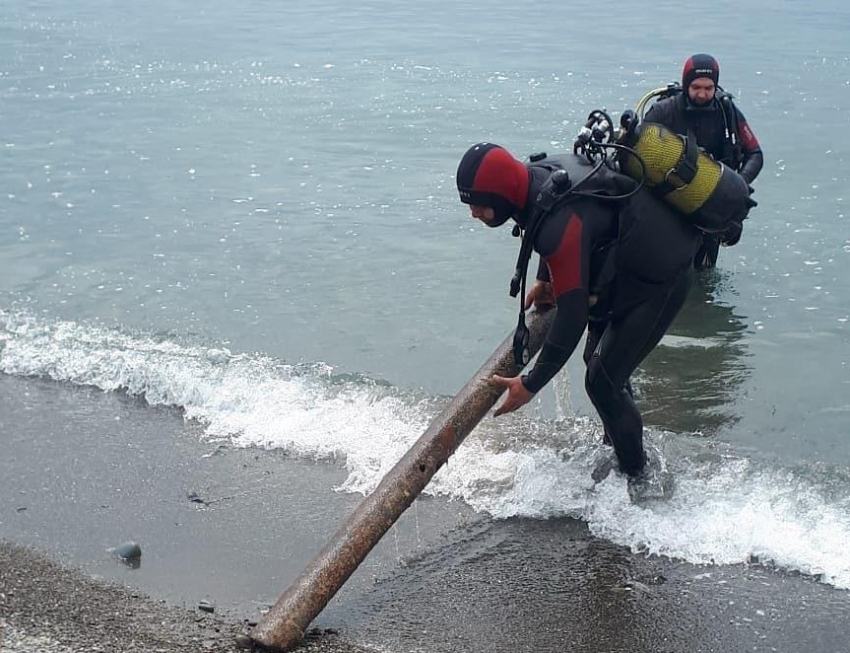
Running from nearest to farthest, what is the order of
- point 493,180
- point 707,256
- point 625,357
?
point 493,180 < point 625,357 < point 707,256

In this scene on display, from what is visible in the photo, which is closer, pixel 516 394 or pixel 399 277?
pixel 516 394

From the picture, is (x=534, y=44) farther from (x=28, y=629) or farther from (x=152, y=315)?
(x=28, y=629)

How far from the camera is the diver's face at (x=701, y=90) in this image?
7.48 m

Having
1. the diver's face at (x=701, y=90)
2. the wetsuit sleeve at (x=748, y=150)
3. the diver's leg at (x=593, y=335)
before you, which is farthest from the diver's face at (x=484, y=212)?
the wetsuit sleeve at (x=748, y=150)

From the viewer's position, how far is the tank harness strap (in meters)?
5.02

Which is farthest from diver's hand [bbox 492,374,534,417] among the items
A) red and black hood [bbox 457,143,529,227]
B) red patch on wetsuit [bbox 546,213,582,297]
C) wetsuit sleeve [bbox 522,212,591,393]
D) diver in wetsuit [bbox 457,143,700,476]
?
red and black hood [bbox 457,143,529,227]

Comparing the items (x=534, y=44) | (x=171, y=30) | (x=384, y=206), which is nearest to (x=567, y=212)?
(x=384, y=206)

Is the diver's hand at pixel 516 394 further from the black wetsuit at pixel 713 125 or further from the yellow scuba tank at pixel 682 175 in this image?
the black wetsuit at pixel 713 125

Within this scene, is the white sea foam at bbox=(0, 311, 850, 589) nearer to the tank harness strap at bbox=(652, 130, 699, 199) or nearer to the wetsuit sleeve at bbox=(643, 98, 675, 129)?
the tank harness strap at bbox=(652, 130, 699, 199)

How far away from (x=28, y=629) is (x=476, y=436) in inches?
124

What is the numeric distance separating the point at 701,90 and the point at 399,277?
158 inches

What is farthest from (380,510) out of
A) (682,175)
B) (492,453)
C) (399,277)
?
(399,277)

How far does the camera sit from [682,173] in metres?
5.03

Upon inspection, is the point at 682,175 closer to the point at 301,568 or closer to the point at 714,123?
the point at 301,568
